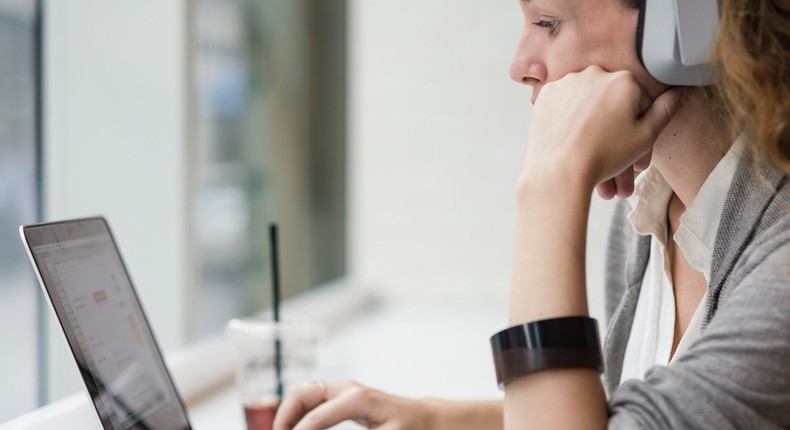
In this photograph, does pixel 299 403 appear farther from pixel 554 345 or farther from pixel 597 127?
pixel 597 127

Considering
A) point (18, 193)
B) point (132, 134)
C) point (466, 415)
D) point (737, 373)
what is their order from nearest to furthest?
1. point (737, 373)
2. point (466, 415)
3. point (18, 193)
4. point (132, 134)

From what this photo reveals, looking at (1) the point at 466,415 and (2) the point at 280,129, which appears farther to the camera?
(2) the point at 280,129

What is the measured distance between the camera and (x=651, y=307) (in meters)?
1.05

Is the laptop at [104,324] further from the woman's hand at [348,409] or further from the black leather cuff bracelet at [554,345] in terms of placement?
the black leather cuff bracelet at [554,345]

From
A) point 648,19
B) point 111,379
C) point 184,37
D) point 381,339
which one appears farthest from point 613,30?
point 381,339

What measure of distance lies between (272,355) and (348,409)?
29 cm

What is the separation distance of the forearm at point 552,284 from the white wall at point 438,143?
1.84 metres

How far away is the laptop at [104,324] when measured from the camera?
80cm

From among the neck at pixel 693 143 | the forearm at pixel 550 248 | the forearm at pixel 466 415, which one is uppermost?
the neck at pixel 693 143

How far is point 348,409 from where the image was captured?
958mm

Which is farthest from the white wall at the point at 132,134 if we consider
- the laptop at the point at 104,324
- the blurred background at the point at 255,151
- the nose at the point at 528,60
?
the nose at the point at 528,60

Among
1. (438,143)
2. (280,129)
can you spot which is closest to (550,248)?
(438,143)

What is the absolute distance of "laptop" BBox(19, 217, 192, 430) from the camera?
0.80 meters

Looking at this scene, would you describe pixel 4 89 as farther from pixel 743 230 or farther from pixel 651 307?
pixel 743 230
